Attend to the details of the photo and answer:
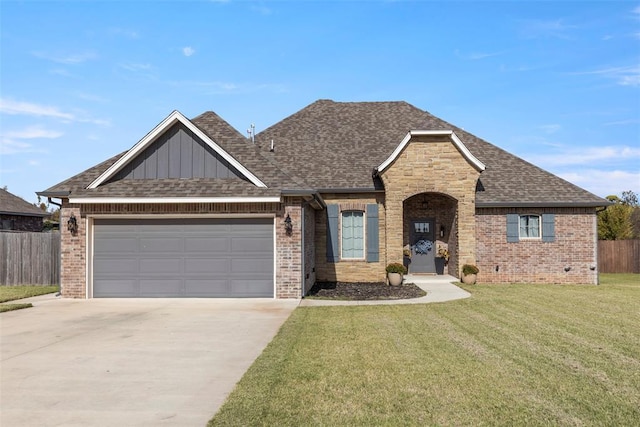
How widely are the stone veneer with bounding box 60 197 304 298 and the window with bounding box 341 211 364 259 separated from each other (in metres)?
4.96

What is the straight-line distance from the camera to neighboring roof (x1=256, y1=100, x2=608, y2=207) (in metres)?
17.6

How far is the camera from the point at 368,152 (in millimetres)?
19406

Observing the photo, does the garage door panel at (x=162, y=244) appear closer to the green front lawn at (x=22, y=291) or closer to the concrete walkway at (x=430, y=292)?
the concrete walkway at (x=430, y=292)

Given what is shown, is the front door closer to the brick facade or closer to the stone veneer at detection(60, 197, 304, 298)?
the stone veneer at detection(60, 197, 304, 298)

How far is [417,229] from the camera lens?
62.0 ft

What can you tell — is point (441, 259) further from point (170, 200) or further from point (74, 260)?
point (74, 260)

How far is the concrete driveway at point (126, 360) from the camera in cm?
479

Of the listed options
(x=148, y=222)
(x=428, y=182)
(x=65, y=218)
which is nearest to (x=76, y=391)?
(x=148, y=222)

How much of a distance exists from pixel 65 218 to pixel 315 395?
11429 mm

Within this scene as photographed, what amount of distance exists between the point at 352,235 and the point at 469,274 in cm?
459

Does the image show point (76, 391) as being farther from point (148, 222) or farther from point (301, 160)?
point (301, 160)

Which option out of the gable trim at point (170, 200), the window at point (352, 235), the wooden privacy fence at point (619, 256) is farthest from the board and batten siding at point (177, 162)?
the wooden privacy fence at point (619, 256)

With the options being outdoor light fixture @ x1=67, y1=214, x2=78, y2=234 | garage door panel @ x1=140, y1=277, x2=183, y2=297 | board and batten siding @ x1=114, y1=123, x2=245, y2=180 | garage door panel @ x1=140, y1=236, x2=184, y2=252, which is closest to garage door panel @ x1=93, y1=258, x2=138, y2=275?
garage door panel @ x1=140, y1=236, x2=184, y2=252

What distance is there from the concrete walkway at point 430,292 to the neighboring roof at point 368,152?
3342 millimetres
